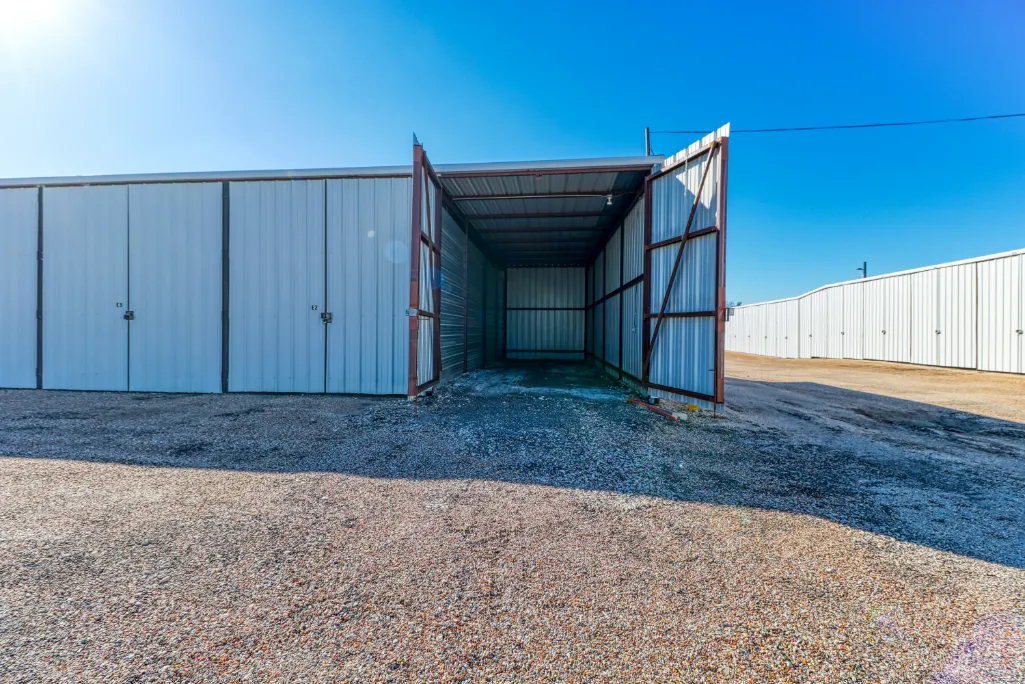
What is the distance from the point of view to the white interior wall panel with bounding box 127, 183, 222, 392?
8234 millimetres

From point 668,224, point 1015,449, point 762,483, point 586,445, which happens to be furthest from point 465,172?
point 1015,449

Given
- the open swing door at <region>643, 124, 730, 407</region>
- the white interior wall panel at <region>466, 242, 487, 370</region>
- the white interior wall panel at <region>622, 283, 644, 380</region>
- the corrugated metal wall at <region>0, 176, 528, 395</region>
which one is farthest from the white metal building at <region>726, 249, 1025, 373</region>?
the white interior wall panel at <region>466, 242, 487, 370</region>

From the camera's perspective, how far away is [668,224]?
7.66m

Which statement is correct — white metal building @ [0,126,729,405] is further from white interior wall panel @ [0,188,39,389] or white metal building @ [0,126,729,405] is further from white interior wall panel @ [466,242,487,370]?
white interior wall panel @ [466,242,487,370]

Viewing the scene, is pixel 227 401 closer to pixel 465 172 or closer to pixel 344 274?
pixel 344 274

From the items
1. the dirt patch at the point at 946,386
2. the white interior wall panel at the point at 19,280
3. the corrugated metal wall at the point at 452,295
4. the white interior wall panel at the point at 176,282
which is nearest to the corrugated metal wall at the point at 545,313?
the corrugated metal wall at the point at 452,295

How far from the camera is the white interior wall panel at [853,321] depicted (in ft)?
Result: 65.6

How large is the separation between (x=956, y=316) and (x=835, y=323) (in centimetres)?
694

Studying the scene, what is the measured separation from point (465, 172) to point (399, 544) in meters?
7.60

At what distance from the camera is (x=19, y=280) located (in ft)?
27.8

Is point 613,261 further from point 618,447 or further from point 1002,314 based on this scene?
point 1002,314

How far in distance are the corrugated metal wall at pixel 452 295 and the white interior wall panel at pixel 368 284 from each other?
6.61ft

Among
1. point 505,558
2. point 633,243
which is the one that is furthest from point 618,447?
point 633,243

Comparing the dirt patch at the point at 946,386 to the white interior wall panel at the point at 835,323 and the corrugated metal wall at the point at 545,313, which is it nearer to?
the white interior wall panel at the point at 835,323
